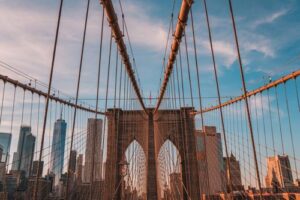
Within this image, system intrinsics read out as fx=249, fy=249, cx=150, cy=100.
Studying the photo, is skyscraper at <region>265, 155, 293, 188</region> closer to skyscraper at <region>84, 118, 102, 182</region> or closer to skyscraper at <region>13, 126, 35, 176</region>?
skyscraper at <region>84, 118, 102, 182</region>

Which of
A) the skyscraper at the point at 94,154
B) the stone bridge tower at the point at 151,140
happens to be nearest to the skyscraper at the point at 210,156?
the stone bridge tower at the point at 151,140

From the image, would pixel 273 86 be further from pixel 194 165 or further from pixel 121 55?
pixel 194 165

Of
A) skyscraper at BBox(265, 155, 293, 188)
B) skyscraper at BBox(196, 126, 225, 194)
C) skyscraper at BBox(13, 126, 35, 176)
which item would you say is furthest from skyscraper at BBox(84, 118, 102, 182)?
skyscraper at BBox(265, 155, 293, 188)

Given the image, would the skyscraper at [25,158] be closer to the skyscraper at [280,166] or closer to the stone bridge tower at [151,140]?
the stone bridge tower at [151,140]

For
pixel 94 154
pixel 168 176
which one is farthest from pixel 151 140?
pixel 94 154

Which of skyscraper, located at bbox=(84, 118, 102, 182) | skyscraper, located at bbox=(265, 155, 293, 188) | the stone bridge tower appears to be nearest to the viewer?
skyscraper, located at bbox=(84, 118, 102, 182)

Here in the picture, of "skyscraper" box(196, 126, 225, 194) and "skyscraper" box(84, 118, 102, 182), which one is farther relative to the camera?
"skyscraper" box(196, 126, 225, 194)

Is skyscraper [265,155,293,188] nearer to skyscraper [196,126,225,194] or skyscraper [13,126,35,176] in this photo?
skyscraper [196,126,225,194]

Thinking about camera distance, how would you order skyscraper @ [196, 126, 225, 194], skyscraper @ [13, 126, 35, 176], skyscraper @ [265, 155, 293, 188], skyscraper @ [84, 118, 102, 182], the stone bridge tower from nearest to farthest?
1. skyscraper @ [84, 118, 102, 182]
2. skyscraper @ [265, 155, 293, 188]
3. skyscraper @ [13, 126, 35, 176]
4. skyscraper @ [196, 126, 225, 194]
5. the stone bridge tower

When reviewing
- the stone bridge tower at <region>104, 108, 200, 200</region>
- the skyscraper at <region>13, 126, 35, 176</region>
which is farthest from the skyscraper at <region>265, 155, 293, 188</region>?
the skyscraper at <region>13, 126, 35, 176</region>

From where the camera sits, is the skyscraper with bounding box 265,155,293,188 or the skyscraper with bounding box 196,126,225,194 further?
the skyscraper with bounding box 196,126,225,194

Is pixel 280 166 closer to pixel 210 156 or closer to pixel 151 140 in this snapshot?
pixel 151 140

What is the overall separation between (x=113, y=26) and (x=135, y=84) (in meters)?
9.34

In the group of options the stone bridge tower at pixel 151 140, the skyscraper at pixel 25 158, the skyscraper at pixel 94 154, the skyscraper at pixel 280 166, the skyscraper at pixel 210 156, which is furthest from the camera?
the stone bridge tower at pixel 151 140
